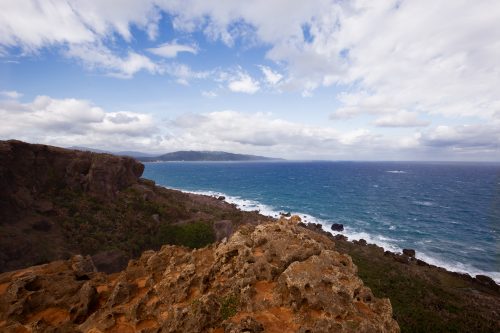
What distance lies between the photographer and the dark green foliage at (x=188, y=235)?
48.0 m

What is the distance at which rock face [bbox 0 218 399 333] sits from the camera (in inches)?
407

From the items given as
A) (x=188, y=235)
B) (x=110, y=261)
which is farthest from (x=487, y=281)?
(x=110, y=261)

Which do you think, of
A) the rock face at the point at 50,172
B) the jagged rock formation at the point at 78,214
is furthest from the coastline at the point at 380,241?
the rock face at the point at 50,172

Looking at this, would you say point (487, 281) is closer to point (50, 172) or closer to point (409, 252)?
point (409, 252)

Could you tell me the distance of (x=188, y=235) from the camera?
4881cm

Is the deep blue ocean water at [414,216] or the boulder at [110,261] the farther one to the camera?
the deep blue ocean water at [414,216]

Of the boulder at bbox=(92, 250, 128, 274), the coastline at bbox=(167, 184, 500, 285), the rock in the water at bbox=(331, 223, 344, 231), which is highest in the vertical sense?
the boulder at bbox=(92, 250, 128, 274)

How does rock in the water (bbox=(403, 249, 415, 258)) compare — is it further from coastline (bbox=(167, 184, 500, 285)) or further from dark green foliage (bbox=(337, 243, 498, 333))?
dark green foliage (bbox=(337, 243, 498, 333))

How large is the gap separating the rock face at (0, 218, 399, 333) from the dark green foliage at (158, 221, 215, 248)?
32.5 metres

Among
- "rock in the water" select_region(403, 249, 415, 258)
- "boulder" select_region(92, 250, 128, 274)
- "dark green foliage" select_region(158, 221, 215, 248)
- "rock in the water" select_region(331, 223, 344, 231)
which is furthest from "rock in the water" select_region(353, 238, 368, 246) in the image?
"boulder" select_region(92, 250, 128, 274)

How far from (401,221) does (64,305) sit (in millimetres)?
88083

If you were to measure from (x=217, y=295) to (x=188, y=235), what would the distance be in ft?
128

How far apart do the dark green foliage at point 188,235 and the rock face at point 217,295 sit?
32.5 m

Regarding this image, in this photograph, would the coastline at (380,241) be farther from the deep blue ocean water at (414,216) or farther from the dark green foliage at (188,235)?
the dark green foliage at (188,235)
